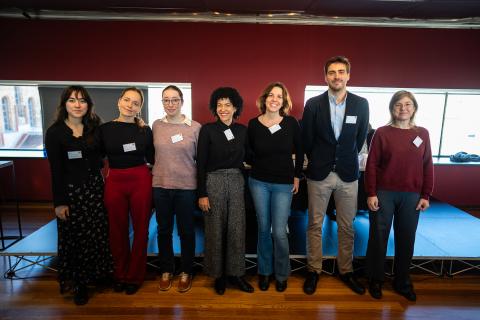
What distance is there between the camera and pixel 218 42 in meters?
4.21

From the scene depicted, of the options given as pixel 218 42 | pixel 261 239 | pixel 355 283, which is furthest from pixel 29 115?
pixel 355 283

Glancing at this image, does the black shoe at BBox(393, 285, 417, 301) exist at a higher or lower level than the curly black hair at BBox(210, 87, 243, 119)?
lower

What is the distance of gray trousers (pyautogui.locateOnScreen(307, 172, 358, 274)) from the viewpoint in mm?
2289

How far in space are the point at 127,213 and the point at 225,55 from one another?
9.34 feet

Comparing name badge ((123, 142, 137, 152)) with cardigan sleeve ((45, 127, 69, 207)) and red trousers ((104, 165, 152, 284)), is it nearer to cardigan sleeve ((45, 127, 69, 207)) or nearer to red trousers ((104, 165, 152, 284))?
red trousers ((104, 165, 152, 284))

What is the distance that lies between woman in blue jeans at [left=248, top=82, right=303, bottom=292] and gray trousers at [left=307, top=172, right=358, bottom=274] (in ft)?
0.69

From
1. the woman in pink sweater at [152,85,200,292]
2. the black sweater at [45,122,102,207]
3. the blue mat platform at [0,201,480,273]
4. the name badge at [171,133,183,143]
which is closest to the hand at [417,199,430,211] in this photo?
the blue mat platform at [0,201,480,273]

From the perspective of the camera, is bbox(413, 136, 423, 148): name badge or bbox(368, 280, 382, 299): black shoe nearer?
bbox(413, 136, 423, 148): name badge

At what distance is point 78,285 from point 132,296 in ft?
1.30

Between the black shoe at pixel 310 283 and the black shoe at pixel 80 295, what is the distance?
65.4 inches

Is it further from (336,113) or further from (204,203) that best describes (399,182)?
(204,203)

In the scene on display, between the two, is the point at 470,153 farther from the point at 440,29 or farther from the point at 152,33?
the point at 152,33

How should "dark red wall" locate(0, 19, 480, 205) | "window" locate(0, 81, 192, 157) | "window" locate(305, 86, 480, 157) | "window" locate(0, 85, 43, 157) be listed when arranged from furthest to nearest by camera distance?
"window" locate(305, 86, 480, 157) < "window" locate(0, 85, 43, 157) < "window" locate(0, 81, 192, 157) < "dark red wall" locate(0, 19, 480, 205)

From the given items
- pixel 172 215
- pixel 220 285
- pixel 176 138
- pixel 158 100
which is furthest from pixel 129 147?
pixel 158 100
